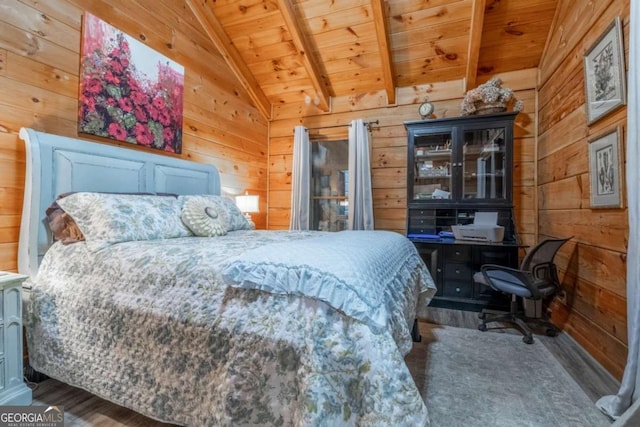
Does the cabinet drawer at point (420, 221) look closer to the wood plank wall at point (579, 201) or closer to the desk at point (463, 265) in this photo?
the desk at point (463, 265)

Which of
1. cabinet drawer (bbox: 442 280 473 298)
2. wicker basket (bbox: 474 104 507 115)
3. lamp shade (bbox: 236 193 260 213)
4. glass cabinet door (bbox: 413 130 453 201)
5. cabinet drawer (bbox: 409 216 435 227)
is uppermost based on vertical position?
wicker basket (bbox: 474 104 507 115)

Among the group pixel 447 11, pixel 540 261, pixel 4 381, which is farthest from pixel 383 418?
pixel 447 11

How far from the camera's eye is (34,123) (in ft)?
6.29

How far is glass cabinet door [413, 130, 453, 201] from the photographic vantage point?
3.32 metres

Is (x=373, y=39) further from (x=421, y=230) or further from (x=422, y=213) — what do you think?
(x=421, y=230)

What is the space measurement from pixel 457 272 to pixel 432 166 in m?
1.16

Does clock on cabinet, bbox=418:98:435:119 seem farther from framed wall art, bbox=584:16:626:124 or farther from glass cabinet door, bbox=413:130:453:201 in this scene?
framed wall art, bbox=584:16:626:124

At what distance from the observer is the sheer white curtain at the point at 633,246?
1429 mm

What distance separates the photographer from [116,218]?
5.51 feet

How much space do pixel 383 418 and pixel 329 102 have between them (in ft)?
12.5

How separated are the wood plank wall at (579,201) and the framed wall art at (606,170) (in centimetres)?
6

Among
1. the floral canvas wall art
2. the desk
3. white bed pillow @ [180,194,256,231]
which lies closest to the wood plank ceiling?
the floral canvas wall art

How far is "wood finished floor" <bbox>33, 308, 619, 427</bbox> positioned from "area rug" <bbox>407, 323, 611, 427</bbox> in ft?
0.26

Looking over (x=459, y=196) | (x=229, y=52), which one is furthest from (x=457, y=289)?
(x=229, y=52)
